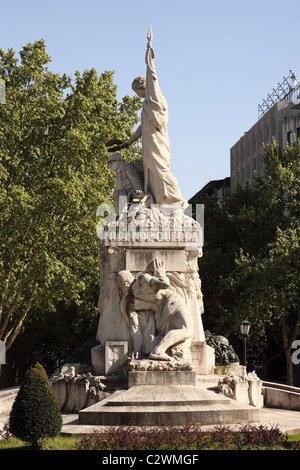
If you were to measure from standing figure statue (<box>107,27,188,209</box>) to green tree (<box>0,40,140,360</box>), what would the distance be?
10.2 meters

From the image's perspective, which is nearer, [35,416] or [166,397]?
[35,416]

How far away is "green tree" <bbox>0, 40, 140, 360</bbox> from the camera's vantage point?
2691cm

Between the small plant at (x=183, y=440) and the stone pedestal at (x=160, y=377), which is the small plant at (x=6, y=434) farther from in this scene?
the stone pedestal at (x=160, y=377)

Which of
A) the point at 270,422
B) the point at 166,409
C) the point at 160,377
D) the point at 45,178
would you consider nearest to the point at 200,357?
the point at 160,377

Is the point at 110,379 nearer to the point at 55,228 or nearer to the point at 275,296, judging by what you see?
the point at 55,228

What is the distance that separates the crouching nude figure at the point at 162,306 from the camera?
48.3 feet

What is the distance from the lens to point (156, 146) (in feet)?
54.6

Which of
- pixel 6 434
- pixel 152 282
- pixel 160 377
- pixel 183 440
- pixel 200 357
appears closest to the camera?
pixel 183 440

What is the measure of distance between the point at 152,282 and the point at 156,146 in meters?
3.19

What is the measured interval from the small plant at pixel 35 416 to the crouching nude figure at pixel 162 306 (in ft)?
13.2
